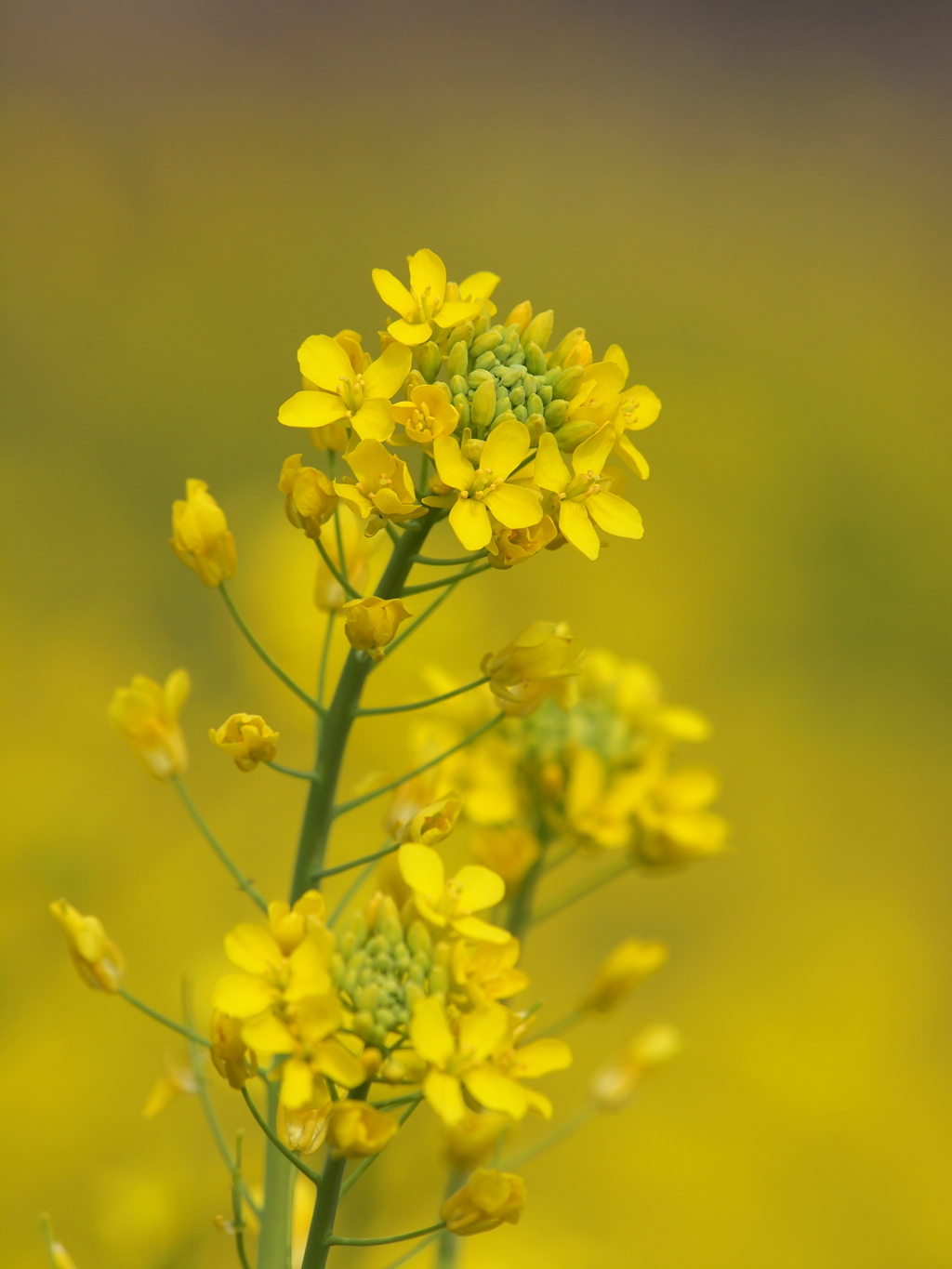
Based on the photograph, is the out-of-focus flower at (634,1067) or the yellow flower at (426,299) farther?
the out-of-focus flower at (634,1067)

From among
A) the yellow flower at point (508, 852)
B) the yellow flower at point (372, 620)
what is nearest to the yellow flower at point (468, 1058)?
the yellow flower at point (372, 620)

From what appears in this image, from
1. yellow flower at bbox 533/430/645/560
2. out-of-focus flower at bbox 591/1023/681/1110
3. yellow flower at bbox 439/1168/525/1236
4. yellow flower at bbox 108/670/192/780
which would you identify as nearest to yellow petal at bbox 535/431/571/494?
yellow flower at bbox 533/430/645/560

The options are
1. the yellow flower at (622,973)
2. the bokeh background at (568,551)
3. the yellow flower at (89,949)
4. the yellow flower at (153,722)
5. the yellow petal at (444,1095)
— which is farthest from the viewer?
the bokeh background at (568,551)

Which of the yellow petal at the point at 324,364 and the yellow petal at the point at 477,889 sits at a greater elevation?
the yellow petal at the point at 324,364

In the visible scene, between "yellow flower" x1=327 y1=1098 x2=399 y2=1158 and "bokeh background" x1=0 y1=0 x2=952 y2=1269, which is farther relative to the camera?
"bokeh background" x1=0 y1=0 x2=952 y2=1269

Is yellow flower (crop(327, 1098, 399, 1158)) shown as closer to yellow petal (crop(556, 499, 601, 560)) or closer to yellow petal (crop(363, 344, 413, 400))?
yellow petal (crop(556, 499, 601, 560))

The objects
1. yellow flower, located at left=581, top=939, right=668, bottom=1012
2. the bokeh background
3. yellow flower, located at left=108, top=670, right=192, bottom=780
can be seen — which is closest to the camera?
yellow flower, located at left=108, top=670, right=192, bottom=780

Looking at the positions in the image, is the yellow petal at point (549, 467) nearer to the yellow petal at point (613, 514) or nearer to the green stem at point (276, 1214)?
the yellow petal at point (613, 514)
